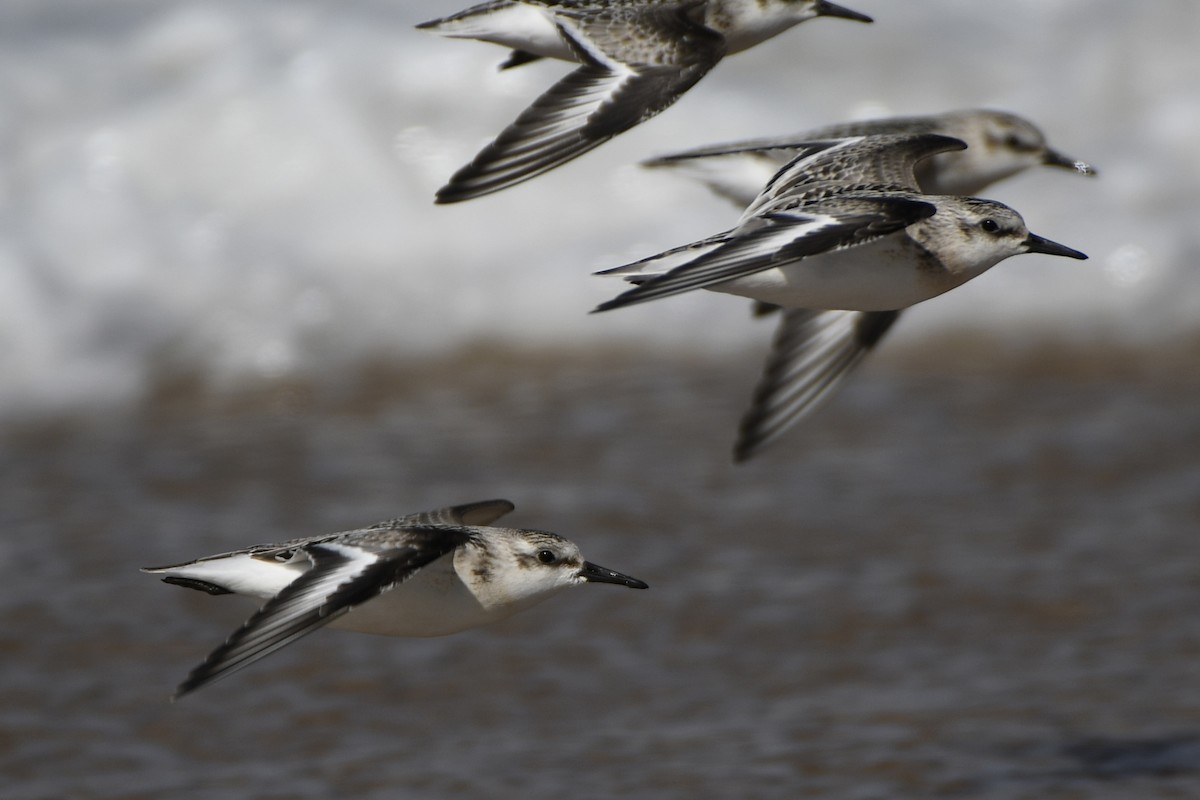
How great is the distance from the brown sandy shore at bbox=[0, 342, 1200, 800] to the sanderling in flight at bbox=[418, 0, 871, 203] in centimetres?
183

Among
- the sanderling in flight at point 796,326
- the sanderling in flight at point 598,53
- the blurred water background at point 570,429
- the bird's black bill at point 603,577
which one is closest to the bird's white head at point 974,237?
the sanderling in flight at point 598,53

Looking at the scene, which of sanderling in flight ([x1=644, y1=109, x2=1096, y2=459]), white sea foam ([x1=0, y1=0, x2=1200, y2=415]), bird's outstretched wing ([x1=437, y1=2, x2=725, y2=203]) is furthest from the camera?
white sea foam ([x1=0, y1=0, x2=1200, y2=415])

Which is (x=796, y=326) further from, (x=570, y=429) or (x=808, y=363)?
(x=570, y=429)

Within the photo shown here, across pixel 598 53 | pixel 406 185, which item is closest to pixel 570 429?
pixel 406 185

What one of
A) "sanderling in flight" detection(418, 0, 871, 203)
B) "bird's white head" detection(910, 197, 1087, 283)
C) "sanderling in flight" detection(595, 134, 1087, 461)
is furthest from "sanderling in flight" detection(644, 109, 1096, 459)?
"bird's white head" detection(910, 197, 1087, 283)

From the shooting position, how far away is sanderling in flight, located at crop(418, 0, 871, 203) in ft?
12.7

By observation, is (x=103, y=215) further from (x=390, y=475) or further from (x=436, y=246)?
(x=390, y=475)

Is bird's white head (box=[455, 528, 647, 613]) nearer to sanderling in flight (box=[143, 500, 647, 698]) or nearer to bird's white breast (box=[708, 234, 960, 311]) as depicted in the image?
sanderling in flight (box=[143, 500, 647, 698])

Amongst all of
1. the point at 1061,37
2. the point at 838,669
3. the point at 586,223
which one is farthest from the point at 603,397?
the point at 1061,37

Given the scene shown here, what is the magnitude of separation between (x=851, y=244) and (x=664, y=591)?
8.77ft

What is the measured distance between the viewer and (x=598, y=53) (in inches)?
166

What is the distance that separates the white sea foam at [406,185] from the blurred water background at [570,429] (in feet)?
0.07

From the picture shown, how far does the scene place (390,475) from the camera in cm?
692

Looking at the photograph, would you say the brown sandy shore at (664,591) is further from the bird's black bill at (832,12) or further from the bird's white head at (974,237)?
the bird's black bill at (832,12)
